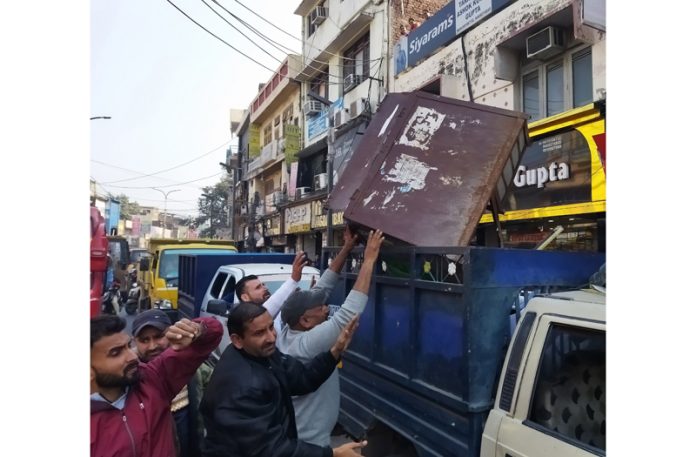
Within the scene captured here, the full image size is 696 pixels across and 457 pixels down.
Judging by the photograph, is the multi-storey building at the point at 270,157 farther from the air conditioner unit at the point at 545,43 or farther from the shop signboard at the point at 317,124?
the air conditioner unit at the point at 545,43

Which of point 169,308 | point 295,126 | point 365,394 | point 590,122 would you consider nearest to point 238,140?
point 295,126

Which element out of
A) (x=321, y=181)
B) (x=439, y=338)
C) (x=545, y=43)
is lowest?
(x=439, y=338)

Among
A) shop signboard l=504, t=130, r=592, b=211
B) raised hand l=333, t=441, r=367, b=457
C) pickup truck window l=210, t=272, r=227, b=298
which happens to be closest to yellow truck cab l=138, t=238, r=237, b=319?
pickup truck window l=210, t=272, r=227, b=298

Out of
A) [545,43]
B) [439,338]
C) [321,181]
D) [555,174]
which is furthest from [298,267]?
[321,181]

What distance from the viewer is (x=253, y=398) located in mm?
1886

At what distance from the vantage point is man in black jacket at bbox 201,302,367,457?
184 centimetres

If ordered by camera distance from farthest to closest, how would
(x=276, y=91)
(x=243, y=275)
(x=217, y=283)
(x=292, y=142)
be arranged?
(x=276, y=91), (x=292, y=142), (x=217, y=283), (x=243, y=275)

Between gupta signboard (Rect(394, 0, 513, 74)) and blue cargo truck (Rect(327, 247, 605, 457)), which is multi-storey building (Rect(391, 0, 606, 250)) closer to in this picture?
gupta signboard (Rect(394, 0, 513, 74))

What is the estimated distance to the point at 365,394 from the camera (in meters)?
3.11

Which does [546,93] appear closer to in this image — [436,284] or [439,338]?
[436,284]

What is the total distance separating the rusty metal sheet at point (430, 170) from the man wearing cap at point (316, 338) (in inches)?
15.8

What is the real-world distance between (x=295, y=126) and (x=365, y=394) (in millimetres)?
20015

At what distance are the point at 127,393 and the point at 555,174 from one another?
27.1 feet

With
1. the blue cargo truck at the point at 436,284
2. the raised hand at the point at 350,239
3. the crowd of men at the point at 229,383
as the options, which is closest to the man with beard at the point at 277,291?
the blue cargo truck at the point at 436,284
